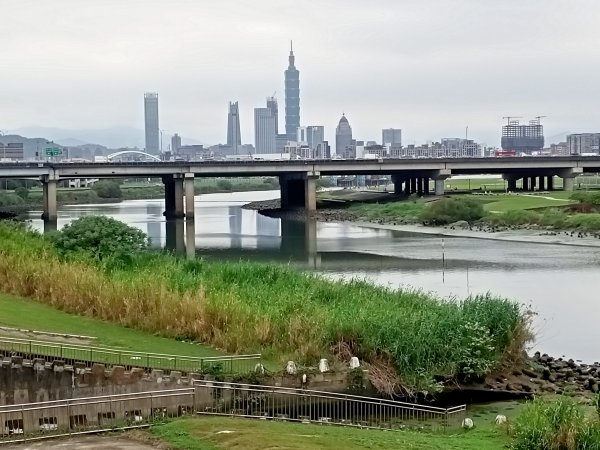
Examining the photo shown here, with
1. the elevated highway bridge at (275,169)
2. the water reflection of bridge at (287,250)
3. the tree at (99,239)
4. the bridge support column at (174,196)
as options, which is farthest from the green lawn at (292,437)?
the bridge support column at (174,196)

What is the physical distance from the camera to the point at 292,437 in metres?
15.8

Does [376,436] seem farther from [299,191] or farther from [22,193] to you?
[22,193]

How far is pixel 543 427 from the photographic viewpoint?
15836 mm

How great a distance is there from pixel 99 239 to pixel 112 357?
17645mm

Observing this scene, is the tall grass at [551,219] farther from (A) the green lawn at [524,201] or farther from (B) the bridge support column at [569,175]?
(B) the bridge support column at [569,175]

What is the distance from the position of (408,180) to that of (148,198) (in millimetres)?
77820

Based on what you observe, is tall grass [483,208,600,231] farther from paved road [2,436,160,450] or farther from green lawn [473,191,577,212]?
paved road [2,436,160,450]

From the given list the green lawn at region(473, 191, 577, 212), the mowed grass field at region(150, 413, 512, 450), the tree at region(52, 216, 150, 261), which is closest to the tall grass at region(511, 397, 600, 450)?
the mowed grass field at region(150, 413, 512, 450)

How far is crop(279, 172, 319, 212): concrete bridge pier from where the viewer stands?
9868 cm

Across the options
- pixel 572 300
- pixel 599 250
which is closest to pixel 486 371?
pixel 572 300

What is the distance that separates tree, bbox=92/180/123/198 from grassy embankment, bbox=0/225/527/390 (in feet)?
456

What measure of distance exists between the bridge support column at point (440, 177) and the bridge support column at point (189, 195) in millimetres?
28989

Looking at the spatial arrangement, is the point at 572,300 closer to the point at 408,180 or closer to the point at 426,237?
the point at 426,237

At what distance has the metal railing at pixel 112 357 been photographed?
65.6ft
